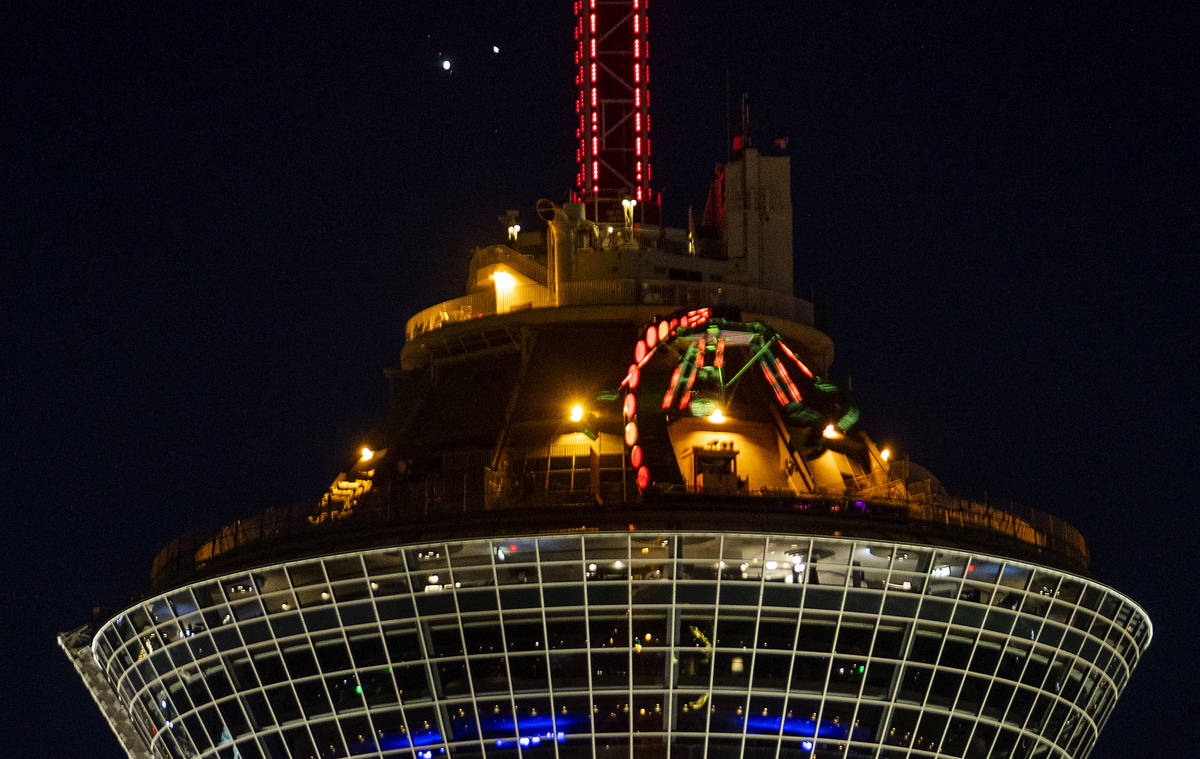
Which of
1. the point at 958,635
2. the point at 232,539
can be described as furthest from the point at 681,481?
the point at 232,539

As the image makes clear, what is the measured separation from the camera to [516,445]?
325 ft

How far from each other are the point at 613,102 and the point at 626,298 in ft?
44.1

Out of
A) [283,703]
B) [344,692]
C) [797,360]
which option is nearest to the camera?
[344,692]

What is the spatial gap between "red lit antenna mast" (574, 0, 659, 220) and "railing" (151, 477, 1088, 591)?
79.7 ft

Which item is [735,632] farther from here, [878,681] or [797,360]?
[797,360]

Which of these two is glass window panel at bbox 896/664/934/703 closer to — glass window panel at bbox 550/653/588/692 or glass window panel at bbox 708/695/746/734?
glass window panel at bbox 708/695/746/734

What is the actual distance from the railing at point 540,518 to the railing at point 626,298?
48.8 feet

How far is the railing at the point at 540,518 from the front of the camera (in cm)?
8919

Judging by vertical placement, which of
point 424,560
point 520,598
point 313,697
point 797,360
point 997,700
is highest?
point 797,360

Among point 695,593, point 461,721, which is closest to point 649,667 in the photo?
point 695,593

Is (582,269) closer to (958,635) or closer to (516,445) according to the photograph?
(516,445)

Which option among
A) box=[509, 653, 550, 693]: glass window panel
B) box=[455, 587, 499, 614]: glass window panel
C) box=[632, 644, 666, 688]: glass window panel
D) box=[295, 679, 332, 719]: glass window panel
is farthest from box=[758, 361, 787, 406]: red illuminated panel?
box=[295, 679, 332, 719]: glass window panel

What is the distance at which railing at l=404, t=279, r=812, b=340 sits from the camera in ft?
349

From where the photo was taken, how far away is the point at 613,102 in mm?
114562
